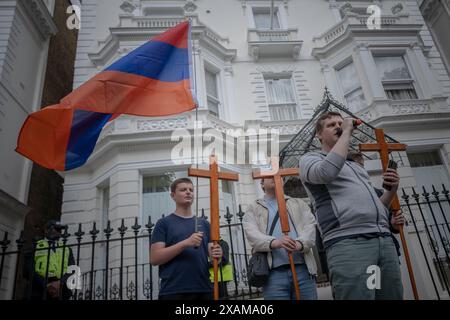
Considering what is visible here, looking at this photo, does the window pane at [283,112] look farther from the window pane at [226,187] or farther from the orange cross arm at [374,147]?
the orange cross arm at [374,147]

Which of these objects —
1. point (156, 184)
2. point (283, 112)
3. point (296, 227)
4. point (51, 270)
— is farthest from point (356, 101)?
point (51, 270)

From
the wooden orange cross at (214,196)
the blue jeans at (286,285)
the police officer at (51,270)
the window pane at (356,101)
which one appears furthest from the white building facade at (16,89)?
the window pane at (356,101)

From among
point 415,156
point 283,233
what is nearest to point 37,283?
point 283,233

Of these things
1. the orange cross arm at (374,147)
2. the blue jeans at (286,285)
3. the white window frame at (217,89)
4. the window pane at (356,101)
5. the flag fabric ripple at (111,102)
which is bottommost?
the blue jeans at (286,285)

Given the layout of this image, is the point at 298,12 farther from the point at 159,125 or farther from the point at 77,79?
the point at 77,79

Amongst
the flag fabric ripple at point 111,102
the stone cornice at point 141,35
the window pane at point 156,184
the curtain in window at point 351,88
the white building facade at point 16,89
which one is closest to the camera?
the flag fabric ripple at point 111,102

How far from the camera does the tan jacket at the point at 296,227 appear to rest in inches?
121

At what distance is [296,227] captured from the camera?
339 centimetres

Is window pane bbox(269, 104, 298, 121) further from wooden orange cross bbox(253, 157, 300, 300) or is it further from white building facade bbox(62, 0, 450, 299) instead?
wooden orange cross bbox(253, 157, 300, 300)

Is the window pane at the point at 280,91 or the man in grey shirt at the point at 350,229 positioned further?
the window pane at the point at 280,91

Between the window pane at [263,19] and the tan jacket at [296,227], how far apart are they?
12.0 meters

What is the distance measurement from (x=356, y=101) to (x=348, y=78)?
1138 millimetres

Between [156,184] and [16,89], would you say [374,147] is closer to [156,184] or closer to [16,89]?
[156,184]

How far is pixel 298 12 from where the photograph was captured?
13.9m
